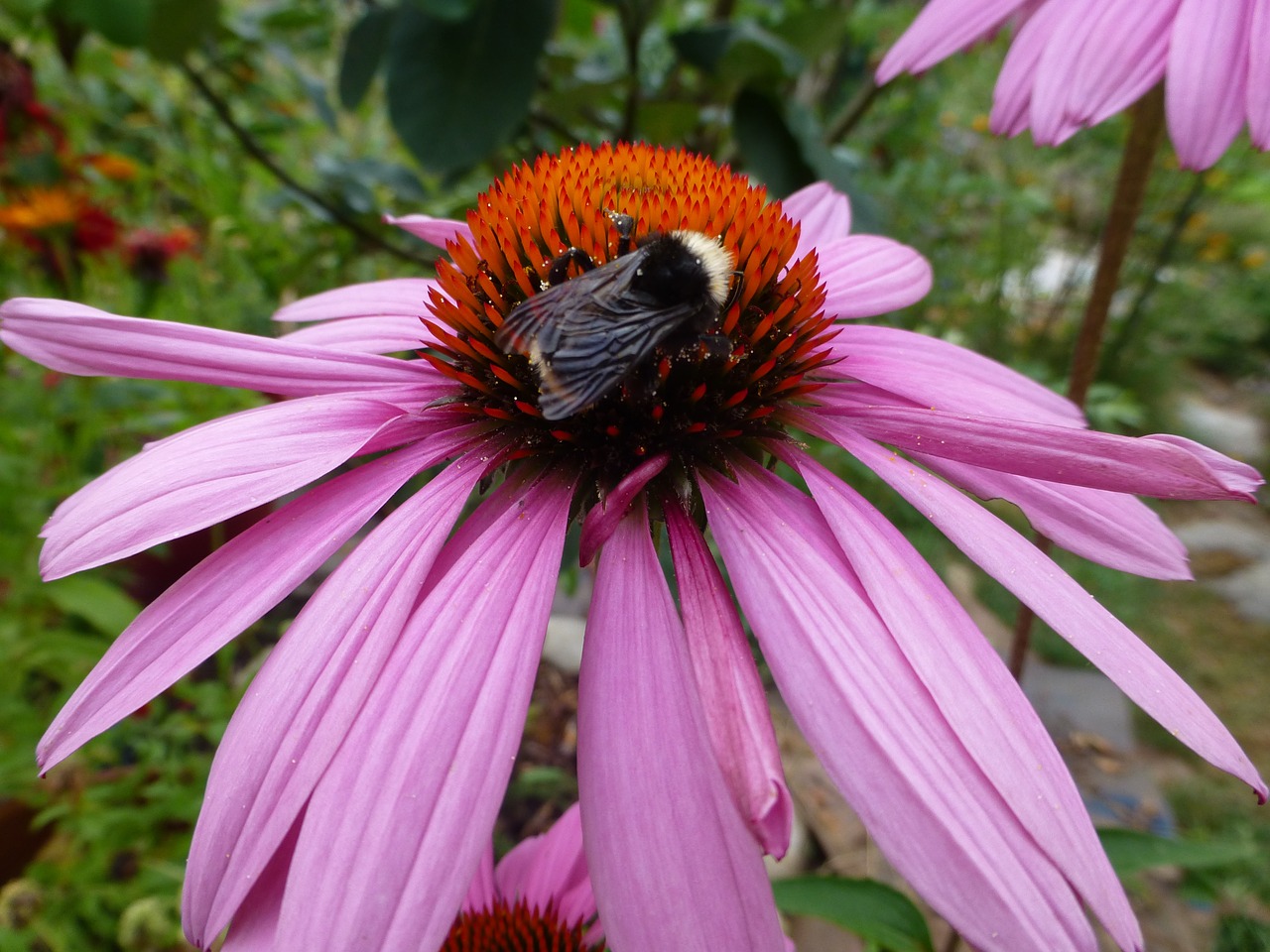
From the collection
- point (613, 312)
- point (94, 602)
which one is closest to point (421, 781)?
point (613, 312)

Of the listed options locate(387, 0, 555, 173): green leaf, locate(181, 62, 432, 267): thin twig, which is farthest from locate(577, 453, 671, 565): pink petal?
locate(181, 62, 432, 267): thin twig

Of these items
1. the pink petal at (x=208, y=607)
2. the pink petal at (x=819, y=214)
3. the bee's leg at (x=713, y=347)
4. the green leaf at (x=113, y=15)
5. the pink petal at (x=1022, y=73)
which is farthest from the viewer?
the green leaf at (x=113, y=15)

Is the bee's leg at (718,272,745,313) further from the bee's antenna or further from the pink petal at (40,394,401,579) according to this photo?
the pink petal at (40,394,401,579)

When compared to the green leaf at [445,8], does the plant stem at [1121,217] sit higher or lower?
lower

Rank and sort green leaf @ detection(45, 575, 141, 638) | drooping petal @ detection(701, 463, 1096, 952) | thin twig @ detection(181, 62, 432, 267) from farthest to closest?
thin twig @ detection(181, 62, 432, 267) < green leaf @ detection(45, 575, 141, 638) < drooping petal @ detection(701, 463, 1096, 952)

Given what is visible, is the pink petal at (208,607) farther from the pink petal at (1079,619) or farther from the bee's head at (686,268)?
the pink petal at (1079,619)

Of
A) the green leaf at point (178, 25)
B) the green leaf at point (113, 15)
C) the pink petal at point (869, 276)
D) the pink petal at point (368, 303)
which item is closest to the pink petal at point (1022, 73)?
the pink petal at point (869, 276)

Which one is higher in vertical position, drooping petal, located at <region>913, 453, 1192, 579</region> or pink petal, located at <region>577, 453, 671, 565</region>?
pink petal, located at <region>577, 453, 671, 565</region>

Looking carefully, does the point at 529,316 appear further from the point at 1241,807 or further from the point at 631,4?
the point at 1241,807
